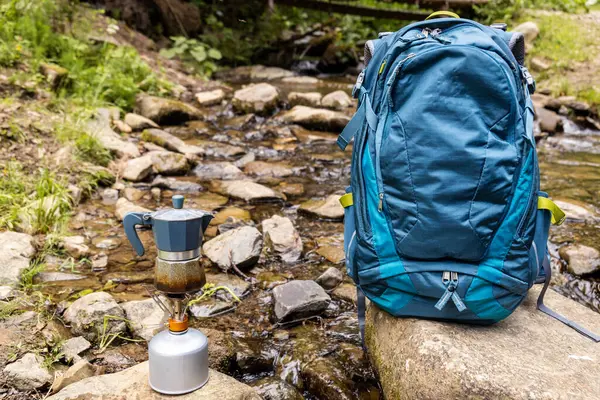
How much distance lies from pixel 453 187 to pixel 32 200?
3041 millimetres

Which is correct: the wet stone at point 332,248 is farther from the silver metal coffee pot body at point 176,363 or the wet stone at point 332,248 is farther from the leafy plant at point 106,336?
the silver metal coffee pot body at point 176,363

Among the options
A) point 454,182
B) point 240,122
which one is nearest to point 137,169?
point 240,122

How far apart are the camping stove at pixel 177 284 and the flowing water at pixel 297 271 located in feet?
1.99

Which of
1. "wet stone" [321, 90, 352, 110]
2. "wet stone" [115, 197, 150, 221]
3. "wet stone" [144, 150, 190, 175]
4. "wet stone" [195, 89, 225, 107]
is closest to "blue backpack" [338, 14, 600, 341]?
"wet stone" [115, 197, 150, 221]

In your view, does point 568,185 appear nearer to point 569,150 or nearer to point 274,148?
point 569,150

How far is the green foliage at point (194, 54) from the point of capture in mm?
8930

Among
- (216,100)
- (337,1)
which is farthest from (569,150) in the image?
(337,1)

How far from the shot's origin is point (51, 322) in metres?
2.43

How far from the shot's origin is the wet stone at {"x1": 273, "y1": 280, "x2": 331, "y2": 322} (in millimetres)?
2684

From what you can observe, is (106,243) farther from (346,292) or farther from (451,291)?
(451,291)

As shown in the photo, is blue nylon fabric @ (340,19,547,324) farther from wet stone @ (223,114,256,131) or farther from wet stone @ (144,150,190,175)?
wet stone @ (223,114,256,131)

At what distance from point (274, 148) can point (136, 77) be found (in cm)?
250

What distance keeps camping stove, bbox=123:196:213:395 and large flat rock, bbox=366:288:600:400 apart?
764mm

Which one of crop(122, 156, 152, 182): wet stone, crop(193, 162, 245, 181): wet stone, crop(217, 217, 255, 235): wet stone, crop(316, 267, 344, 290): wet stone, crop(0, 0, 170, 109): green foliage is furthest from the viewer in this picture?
crop(0, 0, 170, 109): green foliage
